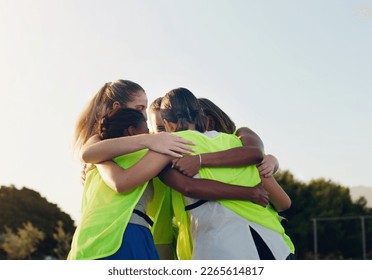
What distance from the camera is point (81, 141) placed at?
352cm

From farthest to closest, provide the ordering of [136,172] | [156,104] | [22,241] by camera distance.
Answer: [22,241]
[156,104]
[136,172]

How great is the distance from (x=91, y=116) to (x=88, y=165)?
312 millimetres

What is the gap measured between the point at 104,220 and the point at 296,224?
1604 inches

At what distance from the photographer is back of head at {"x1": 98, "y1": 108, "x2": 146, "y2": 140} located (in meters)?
3.23

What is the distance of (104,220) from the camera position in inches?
119

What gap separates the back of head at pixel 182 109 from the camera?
126 inches

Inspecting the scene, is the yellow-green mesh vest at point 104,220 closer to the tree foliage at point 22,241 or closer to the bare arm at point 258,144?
the bare arm at point 258,144

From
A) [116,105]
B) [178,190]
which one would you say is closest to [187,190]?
[178,190]

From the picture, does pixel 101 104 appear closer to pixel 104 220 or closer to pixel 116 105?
pixel 116 105

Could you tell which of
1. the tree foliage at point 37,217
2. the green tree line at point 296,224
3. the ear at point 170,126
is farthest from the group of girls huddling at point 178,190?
the green tree line at point 296,224

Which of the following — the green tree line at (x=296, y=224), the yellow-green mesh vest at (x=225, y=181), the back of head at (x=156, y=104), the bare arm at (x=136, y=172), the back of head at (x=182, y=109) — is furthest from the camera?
the green tree line at (x=296, y=224)

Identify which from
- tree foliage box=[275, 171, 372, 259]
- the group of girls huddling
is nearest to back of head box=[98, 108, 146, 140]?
the group of girls huddling

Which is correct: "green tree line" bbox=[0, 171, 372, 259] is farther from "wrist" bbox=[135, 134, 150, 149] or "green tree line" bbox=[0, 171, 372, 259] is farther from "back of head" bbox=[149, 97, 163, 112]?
"wrist" bbox=[135, 134, 150, 149]

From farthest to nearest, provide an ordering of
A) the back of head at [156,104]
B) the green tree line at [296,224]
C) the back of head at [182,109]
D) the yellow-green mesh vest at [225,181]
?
the green tree line at [296,224] < the back of head at [156,104] < the back of head at [182,109] < the yellow-green mesh vest at [225,181]
